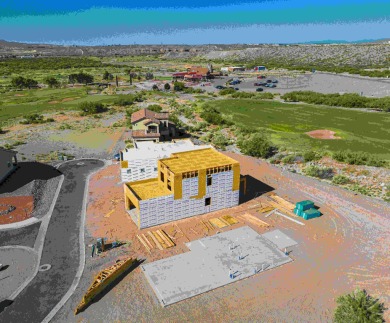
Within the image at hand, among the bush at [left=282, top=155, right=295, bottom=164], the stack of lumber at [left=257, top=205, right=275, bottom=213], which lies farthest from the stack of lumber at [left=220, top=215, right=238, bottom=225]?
the bush at [left=282, top=155, right=295, bottom=164]

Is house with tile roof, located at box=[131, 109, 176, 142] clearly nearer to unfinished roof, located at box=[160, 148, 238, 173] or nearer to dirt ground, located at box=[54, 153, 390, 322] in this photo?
dirt ground, located at box=[54, 153, 390, 322]

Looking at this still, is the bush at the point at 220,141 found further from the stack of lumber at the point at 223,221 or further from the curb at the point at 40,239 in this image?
the curb at the point at 40,239

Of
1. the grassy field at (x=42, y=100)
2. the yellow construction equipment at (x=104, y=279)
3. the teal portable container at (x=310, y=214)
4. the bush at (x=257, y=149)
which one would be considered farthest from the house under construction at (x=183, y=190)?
the grassy field at (x=42, y=100)

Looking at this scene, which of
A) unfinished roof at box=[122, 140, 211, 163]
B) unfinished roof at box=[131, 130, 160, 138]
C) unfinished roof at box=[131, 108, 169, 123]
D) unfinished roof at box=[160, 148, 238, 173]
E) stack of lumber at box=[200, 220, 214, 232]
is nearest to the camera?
stack of lumber at box=[200, 220, 214, 232]

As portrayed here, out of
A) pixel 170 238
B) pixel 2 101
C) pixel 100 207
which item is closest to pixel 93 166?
pixel 100 207

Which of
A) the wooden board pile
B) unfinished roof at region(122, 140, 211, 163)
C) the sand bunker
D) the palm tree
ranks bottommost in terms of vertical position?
the wooden board pile

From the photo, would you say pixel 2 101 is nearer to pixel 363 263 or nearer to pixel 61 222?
pixel 61 222
